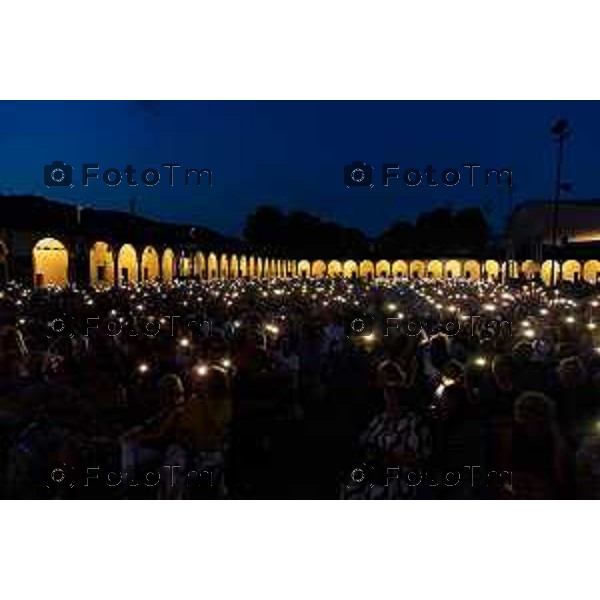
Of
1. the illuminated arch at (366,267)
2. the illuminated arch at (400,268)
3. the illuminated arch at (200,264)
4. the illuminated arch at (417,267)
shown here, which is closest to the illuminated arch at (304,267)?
the illuminated arch at (366,267)

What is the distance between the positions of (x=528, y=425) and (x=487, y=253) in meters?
90.6

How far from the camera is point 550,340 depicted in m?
13.4

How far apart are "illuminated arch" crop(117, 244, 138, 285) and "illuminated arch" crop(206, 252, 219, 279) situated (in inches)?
525

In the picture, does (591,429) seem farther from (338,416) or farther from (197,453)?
(338,416)

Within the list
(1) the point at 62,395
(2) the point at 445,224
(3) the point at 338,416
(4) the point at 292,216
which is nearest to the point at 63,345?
(1) the point at 62,395

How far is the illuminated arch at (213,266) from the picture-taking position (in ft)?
204

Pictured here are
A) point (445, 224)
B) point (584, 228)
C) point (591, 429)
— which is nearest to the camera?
point (591, 429)

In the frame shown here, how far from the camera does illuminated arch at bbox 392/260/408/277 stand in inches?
3885

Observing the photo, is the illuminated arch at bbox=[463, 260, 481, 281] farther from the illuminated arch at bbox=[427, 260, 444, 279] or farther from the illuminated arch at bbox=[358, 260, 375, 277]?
the illuminated arch at bbox=[358, 260, 375, 277]

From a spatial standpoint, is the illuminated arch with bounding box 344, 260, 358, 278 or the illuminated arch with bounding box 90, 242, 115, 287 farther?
the illuminated arch with bounding box 344, 260, 358, 278

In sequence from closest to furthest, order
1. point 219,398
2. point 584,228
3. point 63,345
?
point 219,398, point 63,345, point 584,228

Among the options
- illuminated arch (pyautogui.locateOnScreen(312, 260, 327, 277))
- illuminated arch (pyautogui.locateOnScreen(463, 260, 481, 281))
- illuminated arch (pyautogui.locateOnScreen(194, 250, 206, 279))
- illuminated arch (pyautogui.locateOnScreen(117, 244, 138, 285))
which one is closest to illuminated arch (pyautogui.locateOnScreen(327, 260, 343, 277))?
illuminated arch (pyautogui.locateOnScreen(312, 260, 327, 277))

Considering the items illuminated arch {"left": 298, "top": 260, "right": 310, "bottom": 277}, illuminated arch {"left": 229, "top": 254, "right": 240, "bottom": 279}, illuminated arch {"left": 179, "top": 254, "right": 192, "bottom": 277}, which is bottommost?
illuminated arch {"left": 298, "top": 260, "right": 310, "bottom": 277}

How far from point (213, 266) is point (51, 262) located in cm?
2777
